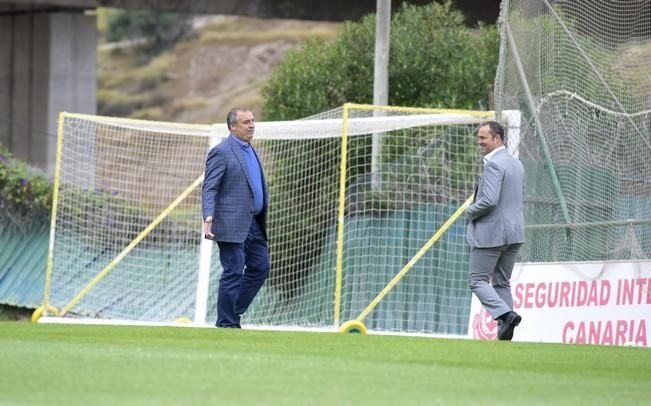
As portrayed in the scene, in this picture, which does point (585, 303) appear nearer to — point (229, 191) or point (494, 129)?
point (494, 129)

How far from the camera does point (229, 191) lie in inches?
513

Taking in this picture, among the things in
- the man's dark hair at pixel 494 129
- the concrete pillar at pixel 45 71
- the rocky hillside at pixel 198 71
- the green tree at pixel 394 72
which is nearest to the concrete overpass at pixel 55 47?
the concrete pillar at pixel 45 71

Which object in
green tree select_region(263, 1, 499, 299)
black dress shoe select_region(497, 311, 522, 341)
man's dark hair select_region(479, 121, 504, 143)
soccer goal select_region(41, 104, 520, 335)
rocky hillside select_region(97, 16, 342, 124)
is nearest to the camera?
black dress shoe select_region(497, 311, 522, 341)

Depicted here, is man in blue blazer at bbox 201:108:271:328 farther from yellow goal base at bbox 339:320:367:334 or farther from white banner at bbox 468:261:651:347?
white banner at bbox 468:261:651:347

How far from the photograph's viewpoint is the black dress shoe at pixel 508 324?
1210 centimetres

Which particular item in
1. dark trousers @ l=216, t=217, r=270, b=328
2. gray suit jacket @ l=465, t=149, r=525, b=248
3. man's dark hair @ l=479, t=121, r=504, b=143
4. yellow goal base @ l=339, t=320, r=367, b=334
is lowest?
yellow goal base @ l=339, t=320, r=367, b=334

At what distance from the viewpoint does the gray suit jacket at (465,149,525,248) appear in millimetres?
12328

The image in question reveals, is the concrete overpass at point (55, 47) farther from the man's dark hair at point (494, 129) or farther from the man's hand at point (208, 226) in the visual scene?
the man's dark hair at point (494, 129)

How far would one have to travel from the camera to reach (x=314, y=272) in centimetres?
1741

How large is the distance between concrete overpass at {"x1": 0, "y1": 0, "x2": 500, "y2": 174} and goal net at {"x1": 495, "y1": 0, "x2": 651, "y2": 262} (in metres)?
18.0

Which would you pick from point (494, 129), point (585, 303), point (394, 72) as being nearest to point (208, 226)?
point (494, 129)

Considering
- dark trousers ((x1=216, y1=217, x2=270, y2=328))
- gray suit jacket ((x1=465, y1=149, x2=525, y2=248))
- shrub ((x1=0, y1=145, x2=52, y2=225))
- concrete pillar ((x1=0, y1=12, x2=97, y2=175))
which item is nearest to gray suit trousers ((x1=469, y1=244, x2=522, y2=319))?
gray suit jacket ((x1=465, y1=149, x2=525, y2=248))

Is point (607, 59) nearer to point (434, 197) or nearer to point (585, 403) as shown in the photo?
point (434, 197)

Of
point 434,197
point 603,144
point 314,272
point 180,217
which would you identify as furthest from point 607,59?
point 180,217
